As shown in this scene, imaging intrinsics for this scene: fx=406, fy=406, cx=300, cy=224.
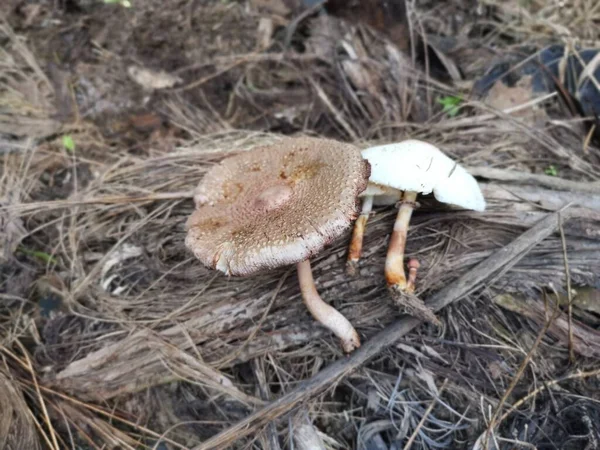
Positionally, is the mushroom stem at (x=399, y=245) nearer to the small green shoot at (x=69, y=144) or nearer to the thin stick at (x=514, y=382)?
the thin stick at (x=514, y=382)

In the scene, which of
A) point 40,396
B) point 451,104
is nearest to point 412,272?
point 451,104

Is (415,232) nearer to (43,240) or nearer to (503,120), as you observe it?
(503,120)

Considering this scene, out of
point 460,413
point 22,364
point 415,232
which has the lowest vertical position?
point 460,413

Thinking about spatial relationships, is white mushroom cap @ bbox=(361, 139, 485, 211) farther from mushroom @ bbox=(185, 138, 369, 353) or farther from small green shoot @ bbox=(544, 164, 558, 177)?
small green shoot @ bbox=(544, 164, 558, 177)

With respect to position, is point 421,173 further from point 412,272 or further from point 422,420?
point 422,420

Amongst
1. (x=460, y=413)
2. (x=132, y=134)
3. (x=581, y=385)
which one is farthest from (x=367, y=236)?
(x=132, y=134)

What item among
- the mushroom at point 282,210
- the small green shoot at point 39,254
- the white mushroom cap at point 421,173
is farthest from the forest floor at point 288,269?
the mushroom at point 282,210

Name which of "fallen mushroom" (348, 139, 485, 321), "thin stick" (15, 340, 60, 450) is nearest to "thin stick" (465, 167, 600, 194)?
"fallen mushroom" (348, 139, 485, 321)
